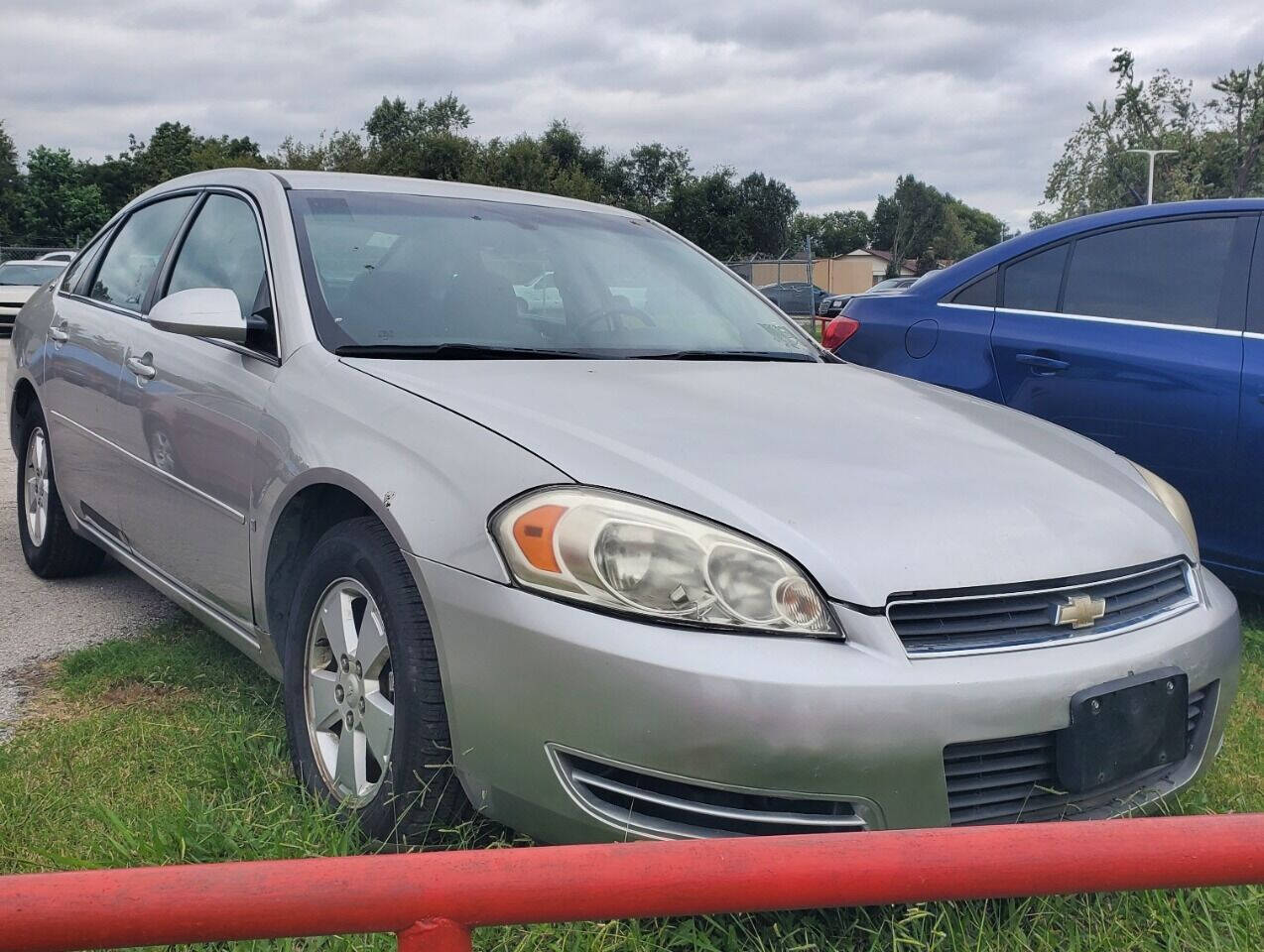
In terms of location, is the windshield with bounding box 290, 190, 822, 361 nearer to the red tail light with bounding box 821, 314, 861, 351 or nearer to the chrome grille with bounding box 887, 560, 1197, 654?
the chrome grille with bounding box 887, 560, 1197, 654

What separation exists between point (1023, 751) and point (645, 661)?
65 centimetres

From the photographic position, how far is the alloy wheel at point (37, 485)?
14.8 ft

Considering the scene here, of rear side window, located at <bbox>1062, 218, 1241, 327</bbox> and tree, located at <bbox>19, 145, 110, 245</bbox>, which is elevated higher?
tree, located at <bbox>19, 145, 110, 245</bbox>

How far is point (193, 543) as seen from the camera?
3.17m

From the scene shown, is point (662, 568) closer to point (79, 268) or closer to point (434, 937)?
point (434, 937)

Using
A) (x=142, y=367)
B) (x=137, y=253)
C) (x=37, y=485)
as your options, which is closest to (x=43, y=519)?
(x=37, y=485)

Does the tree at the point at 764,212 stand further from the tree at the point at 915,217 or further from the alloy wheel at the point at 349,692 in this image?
the alloy wheel at the point at 349,692

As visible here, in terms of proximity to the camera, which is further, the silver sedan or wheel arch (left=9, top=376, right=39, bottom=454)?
wheel arch (left=9, top=376, right=39, bottom=454)

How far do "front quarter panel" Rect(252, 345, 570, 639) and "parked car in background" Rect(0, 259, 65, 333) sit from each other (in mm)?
19809

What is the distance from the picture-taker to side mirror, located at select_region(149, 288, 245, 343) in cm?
288

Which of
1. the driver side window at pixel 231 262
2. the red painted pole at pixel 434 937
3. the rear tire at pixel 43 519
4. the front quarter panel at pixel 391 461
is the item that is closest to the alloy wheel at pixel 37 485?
the rear tire at pixel 43 519

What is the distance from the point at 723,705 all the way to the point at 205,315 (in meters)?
1.73

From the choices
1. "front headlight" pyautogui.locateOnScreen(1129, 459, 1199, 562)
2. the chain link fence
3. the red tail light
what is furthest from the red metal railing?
the chain link fence

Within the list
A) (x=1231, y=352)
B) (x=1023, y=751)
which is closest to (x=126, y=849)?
(x=1023, y=751)
